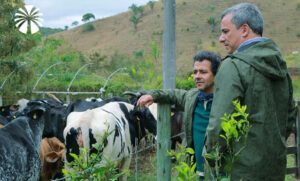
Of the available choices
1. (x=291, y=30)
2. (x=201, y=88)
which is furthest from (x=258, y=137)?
(x=291, y=30)

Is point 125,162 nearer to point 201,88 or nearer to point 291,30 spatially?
point 201,88

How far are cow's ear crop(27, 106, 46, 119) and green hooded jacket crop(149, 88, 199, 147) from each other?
11.7 feet

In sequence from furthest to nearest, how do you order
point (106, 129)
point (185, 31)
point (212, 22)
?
point (185, 31)
point (212, 22)
point (106, 129)

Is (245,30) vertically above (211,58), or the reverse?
(245,30)

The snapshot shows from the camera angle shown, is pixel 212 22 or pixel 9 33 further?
pixel 212 22

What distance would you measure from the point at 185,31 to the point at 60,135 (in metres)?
50.3

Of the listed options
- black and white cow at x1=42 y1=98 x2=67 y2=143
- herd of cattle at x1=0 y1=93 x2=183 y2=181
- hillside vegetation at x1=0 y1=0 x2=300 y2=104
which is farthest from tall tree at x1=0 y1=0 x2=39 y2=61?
herd of cattle at x1=0 y1=93 x2=183 y2=181

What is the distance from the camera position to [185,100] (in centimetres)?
319

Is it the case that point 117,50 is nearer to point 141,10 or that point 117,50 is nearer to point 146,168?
point 141,10

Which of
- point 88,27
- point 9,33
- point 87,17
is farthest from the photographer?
point 87,17

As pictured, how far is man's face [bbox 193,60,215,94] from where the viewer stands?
291 cm

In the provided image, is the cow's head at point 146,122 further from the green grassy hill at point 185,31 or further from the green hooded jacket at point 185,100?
the green grassy hill at point 185,31

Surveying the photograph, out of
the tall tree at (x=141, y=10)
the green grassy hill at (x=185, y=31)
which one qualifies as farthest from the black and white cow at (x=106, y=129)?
the tall tree at (x=141, y=10)

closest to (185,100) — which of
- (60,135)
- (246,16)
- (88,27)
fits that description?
(246,16)
